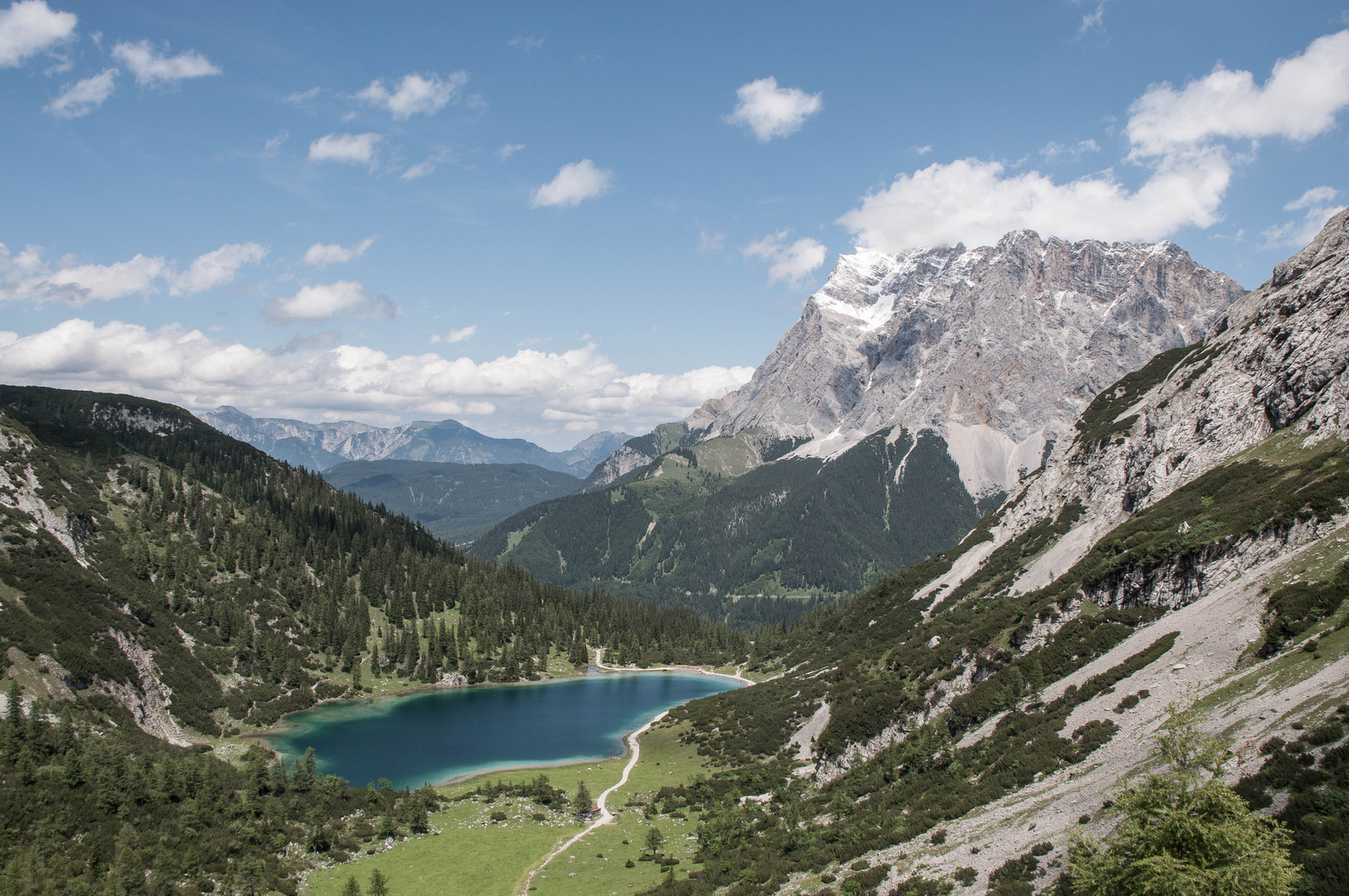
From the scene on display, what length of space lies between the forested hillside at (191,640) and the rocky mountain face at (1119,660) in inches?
1468

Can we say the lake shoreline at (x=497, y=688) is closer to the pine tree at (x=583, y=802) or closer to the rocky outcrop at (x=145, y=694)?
the rocky outcrop at (x=145, y=694)

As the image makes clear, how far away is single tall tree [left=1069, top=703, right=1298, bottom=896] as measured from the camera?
50.2 ft

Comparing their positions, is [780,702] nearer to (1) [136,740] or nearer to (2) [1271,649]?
(2) [1271,649]

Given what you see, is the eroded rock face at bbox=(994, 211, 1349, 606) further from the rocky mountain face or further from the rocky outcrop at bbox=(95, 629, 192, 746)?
the rocky outcrop at bbox=(95, 629, 192, 746)

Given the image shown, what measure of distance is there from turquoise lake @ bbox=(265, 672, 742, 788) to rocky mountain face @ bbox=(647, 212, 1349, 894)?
28348 millimetres

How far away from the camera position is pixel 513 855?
51250mm

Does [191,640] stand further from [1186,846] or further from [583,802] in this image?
[1186,846]

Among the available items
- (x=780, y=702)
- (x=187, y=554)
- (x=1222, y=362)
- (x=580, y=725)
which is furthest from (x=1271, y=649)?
(x=187, y=554)

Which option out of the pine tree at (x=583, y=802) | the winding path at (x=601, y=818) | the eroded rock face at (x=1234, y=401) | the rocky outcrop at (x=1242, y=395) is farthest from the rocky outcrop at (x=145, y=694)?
the rocky outcrop at (x=1242, y=395)

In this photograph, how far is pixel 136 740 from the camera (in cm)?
7650

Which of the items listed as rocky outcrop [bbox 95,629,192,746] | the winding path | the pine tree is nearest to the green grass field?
the winding path

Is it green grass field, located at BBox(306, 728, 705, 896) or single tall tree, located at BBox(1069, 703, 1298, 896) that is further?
green grass field, located at BBox(306, 728, 705, 896)

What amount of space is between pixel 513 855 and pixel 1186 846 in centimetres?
4735

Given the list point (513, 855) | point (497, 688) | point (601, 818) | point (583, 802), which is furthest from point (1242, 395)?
point (497, 688)
